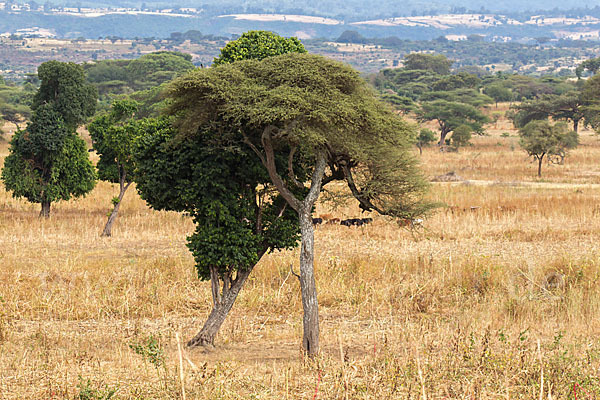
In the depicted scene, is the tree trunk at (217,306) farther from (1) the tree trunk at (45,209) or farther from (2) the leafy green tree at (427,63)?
(2) the leafy green tree at (427,63)

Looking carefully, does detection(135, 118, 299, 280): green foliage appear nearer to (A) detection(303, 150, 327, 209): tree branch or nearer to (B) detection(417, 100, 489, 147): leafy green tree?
(A) detection(303, 150, 327, 209): tree branch

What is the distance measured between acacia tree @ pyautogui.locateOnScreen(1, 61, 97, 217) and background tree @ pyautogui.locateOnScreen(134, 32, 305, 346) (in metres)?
12.6

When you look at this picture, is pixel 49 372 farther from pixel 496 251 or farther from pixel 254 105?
pixel 496 251

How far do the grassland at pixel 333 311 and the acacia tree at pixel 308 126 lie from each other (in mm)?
1563

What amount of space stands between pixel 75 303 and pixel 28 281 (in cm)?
181

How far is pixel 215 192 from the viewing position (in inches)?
392

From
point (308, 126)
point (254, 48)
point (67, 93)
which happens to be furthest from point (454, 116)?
point (308, 126)

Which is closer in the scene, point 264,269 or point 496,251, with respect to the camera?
point 264,269

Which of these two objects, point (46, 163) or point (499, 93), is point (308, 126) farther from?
point (499, 93)

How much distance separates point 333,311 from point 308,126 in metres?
5.55

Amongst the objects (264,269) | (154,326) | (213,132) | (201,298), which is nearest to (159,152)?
(213,132)

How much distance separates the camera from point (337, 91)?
355 inches

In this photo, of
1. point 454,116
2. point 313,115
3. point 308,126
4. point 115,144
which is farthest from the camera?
point 454,116

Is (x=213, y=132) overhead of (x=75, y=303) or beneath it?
overhead
